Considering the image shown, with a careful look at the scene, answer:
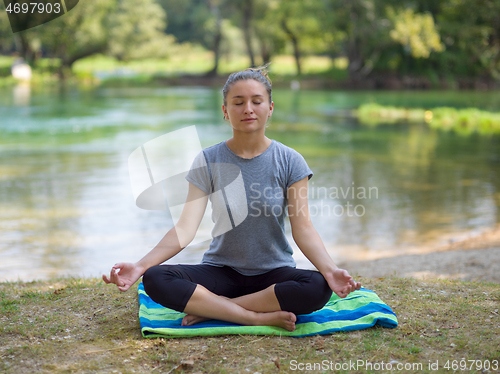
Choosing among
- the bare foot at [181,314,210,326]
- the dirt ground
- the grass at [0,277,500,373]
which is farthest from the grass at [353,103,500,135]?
the bare foot at [181,314,210,326]

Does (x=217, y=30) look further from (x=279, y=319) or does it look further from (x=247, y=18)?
(x=279, y=319)

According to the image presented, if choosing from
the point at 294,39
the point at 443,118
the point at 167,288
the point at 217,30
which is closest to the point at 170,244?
the point at 167,288

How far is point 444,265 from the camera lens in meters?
4.54

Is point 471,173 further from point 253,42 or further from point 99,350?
point 253,42

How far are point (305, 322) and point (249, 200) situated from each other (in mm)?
710

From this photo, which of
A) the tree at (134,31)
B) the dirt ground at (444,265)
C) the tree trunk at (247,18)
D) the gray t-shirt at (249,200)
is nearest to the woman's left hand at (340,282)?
the gray t-shirt at (249,200)

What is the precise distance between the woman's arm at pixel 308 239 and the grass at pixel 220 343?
0.29 m

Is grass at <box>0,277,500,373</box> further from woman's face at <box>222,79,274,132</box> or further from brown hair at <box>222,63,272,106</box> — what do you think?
brown hair at <box>222,63,272,106</box>

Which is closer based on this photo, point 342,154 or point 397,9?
point 342,154

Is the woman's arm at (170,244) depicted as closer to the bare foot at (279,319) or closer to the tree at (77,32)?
the bare foot at (279,319)

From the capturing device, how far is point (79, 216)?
6633 millimetres

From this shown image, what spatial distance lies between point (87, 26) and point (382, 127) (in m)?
28.9

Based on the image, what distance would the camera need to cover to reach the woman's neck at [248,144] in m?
2.85

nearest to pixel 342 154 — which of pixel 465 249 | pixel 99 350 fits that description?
pixel 465 249
